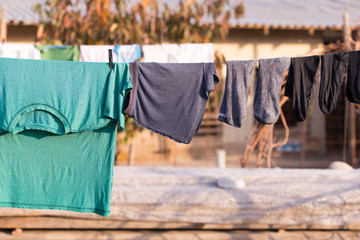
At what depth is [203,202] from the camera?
4082 millimetres

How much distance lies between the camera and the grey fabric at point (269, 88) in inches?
117

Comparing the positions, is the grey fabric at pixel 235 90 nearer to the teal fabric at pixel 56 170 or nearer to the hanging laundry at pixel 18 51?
the teal fabric at pixel 56 170

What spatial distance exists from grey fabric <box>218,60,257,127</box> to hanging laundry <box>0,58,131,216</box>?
2.36 ft

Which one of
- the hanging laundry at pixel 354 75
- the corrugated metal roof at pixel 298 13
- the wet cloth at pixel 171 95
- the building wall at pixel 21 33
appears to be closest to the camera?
the hanging laundry at pixel 354 75

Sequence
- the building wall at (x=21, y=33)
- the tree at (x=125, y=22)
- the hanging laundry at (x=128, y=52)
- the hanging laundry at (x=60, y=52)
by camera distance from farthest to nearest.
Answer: the building wall at (x=21, y=33) → the tree at (x=125, y=22) → the hanging laundry at (x=60, y=52) → the hanging laundry at (x=128, y=52)

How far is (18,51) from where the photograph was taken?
4184 millimetres

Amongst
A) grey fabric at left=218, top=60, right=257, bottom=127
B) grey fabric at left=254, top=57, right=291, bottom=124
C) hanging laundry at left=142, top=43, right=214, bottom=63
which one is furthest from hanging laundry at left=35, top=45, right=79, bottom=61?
grey fabric at left=254, top=57, right=291, bottom=124

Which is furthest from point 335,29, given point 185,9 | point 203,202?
point 203,202

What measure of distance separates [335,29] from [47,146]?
607 cm

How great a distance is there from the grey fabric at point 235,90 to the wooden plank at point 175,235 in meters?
1.56

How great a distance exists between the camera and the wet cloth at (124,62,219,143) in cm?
302

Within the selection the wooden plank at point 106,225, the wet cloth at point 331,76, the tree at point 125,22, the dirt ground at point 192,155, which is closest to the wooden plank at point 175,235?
the wooden plank at point 106,225

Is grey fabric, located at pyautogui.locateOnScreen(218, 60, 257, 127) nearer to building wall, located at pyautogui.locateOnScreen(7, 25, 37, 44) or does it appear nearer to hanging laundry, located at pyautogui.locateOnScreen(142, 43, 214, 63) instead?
hanging laundry, located at pyautogui.locateOnScreen(142, 43, 214, 63)

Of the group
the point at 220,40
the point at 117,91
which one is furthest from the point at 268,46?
the point at 117,91
